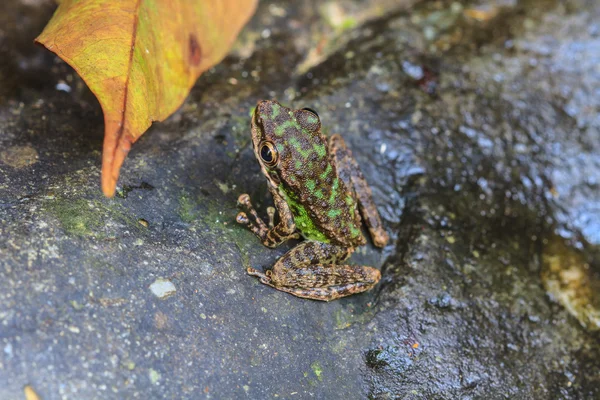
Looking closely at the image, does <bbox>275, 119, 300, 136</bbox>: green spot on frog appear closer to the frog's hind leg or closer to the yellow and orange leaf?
the frog's hind leg

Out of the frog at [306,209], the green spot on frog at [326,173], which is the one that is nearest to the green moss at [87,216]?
the frog at [306,209]

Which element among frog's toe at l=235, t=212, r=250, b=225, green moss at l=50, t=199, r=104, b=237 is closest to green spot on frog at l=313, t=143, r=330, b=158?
frog's toe at l=235, t=212, r=250, b=225

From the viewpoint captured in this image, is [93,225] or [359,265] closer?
[93,225]

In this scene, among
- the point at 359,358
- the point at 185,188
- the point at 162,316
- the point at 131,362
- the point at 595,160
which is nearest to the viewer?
the point at 131,362

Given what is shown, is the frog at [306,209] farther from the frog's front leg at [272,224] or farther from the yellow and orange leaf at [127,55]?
the yellow and orange leaf at [127,55]

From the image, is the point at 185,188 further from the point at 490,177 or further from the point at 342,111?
the point at 490,177

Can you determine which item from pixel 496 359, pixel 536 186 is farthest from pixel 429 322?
pixel 536 186

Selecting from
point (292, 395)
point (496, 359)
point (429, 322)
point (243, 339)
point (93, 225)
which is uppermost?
point (93, 225)
